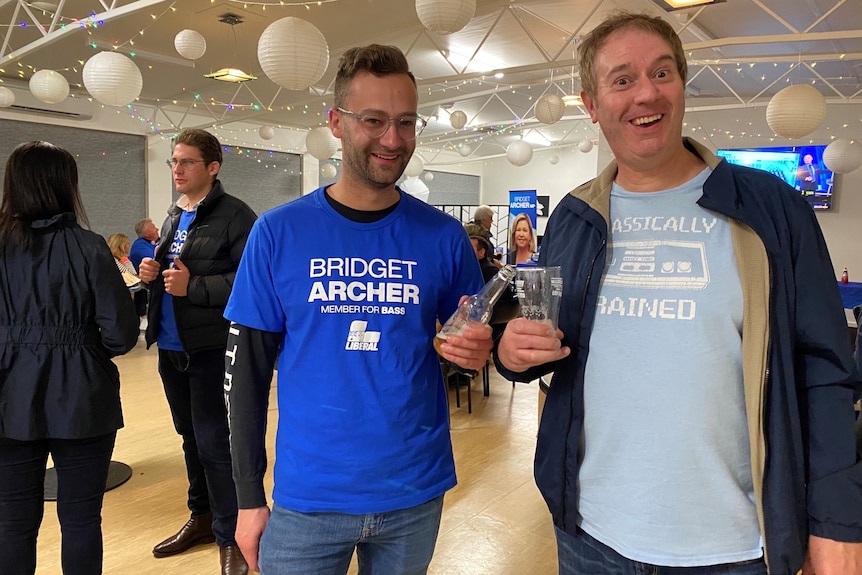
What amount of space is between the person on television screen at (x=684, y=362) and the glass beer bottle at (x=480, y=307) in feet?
0.41

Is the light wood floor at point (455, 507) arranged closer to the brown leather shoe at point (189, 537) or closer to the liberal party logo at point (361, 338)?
the brown leather shoe at point (189, 537)

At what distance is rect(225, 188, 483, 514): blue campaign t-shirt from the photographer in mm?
1322

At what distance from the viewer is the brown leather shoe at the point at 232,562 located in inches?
101

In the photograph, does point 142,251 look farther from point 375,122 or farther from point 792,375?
point 792,375

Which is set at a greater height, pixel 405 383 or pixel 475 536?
pixel 405 383

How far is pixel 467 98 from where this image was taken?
1170cm

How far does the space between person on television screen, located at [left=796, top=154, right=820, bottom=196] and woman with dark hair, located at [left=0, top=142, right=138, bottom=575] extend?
11571mm

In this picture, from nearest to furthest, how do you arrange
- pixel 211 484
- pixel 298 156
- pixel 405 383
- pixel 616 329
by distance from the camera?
1. pixel 616 329
2. pixel 405 383
3. pixel 211 484
4. pixel 298 156

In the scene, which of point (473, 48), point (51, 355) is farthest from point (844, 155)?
point (51, 355)

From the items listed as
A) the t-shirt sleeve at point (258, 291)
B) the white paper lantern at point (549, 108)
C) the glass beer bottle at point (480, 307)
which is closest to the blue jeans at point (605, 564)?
the glass beer bottle at point (480, 307)

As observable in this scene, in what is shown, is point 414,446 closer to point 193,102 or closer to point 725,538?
point 725,538

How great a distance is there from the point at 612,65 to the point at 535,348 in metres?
0.58

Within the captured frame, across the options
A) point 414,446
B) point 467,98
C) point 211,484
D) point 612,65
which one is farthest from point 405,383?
point 467,98

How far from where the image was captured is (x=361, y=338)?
1335 millimetres
